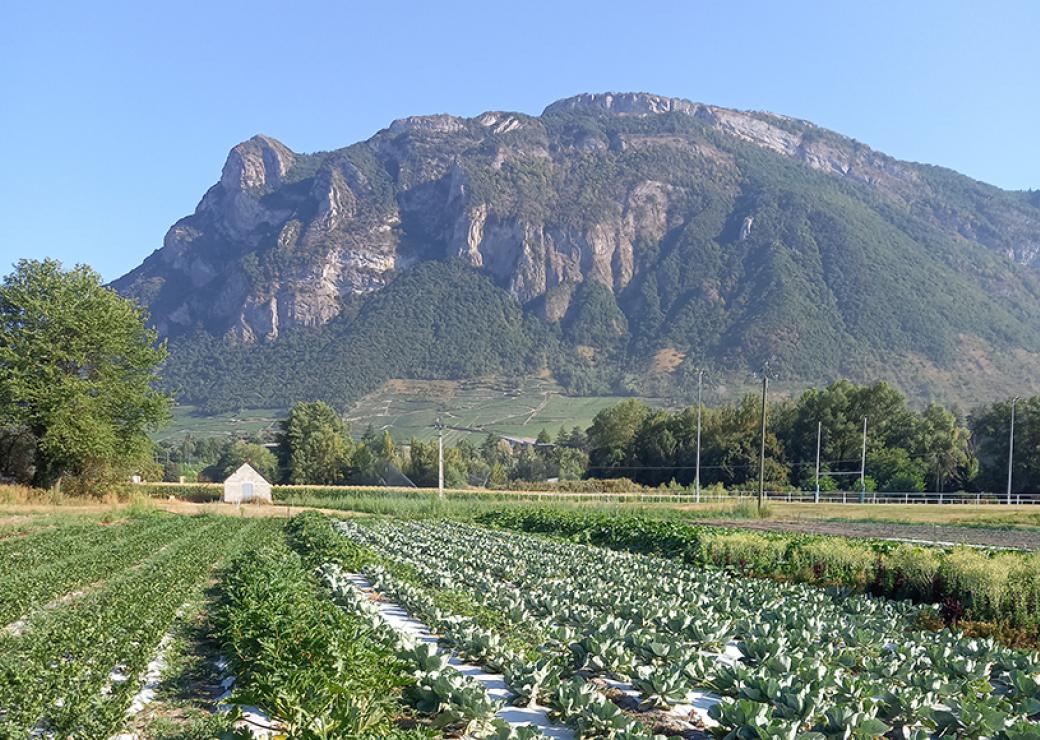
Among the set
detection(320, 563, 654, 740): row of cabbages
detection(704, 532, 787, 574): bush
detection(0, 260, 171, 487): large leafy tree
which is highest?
detection(0, 260, 171, 487): large leafy tree

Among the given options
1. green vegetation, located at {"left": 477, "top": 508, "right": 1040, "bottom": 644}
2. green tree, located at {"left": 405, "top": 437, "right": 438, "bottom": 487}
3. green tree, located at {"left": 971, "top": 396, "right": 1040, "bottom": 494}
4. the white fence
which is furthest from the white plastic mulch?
green tree, located at {"left": 405, "top": 437, "right": 438, "bottom": 487}

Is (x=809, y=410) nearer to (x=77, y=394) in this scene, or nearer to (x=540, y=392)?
(x=77, y=394)

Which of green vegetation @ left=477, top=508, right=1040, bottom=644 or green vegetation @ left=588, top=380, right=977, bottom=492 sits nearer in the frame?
green vegetation @ left=477, top=508, right=1040, bottom=644

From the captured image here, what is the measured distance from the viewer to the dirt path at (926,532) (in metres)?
30.2

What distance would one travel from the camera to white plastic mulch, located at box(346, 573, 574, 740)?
7785 mm

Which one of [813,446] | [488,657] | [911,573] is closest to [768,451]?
[813,446]

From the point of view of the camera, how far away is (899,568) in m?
15.9

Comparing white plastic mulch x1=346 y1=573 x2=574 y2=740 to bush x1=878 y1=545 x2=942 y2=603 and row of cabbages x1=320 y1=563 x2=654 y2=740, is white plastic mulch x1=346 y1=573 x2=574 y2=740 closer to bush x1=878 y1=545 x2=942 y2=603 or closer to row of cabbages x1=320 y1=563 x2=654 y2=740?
row of cabbages x1=320 y1=563 x2=654 y2=740

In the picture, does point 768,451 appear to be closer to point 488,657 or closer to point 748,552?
point 748,552

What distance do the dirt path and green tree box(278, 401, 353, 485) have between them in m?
53.3

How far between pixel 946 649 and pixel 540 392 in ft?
559

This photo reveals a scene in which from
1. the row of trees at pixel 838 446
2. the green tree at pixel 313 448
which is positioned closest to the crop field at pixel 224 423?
the green tree at pixel 313 448

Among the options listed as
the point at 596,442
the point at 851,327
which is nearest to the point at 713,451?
the point at 596,442

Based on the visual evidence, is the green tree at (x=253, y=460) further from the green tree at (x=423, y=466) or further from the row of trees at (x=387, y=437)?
the green tree at (x=423, y=466)
